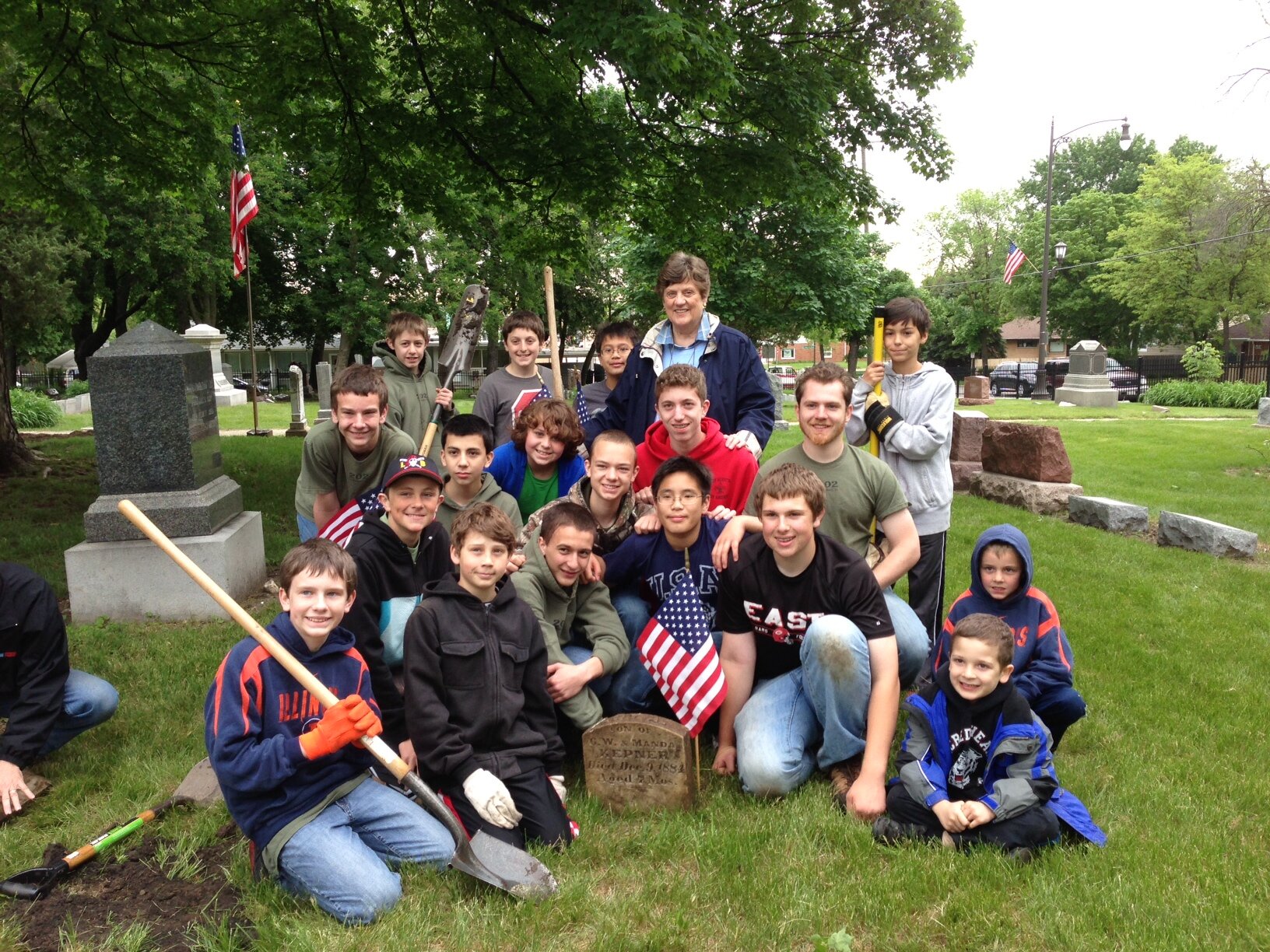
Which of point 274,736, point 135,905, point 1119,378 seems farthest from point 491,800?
point 1119,378

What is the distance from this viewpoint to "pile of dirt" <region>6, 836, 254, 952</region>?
110 inches

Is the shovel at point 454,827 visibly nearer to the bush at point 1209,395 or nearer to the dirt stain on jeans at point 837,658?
the dirt stain on jeans at point 837,658

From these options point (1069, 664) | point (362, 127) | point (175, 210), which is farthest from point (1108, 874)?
point (175, 210)

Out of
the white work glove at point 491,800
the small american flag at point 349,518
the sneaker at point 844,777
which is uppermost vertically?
the small american flag at point 349,518

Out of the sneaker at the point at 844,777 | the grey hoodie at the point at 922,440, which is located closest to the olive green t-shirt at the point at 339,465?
the grey hoodie at the point at 922,440

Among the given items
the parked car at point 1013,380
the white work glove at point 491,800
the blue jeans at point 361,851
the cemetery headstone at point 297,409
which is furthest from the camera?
the parked car at point 1013,380

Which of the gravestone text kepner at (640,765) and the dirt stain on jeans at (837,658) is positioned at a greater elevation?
the dirt stain on jeans at (837,658)

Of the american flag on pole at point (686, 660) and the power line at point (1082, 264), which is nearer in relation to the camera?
the american flag on pole at point (686, 660)

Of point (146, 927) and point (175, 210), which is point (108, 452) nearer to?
point (146, 927)

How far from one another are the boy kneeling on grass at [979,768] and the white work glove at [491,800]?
4.28 ft

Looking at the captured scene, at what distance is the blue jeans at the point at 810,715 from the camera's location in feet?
11.8

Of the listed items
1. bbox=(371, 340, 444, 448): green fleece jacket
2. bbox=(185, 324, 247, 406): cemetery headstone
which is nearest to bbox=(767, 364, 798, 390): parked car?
bbox=(185, 324, 247, 406): cemetery headstone

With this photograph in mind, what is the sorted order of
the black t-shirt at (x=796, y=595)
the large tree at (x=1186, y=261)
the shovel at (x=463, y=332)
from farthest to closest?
the large tree at (x=1186, y=261) → the shovel at (x=463, y=332) → the black t-shirt at (x=796, y=595)

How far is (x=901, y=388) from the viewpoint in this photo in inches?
192
